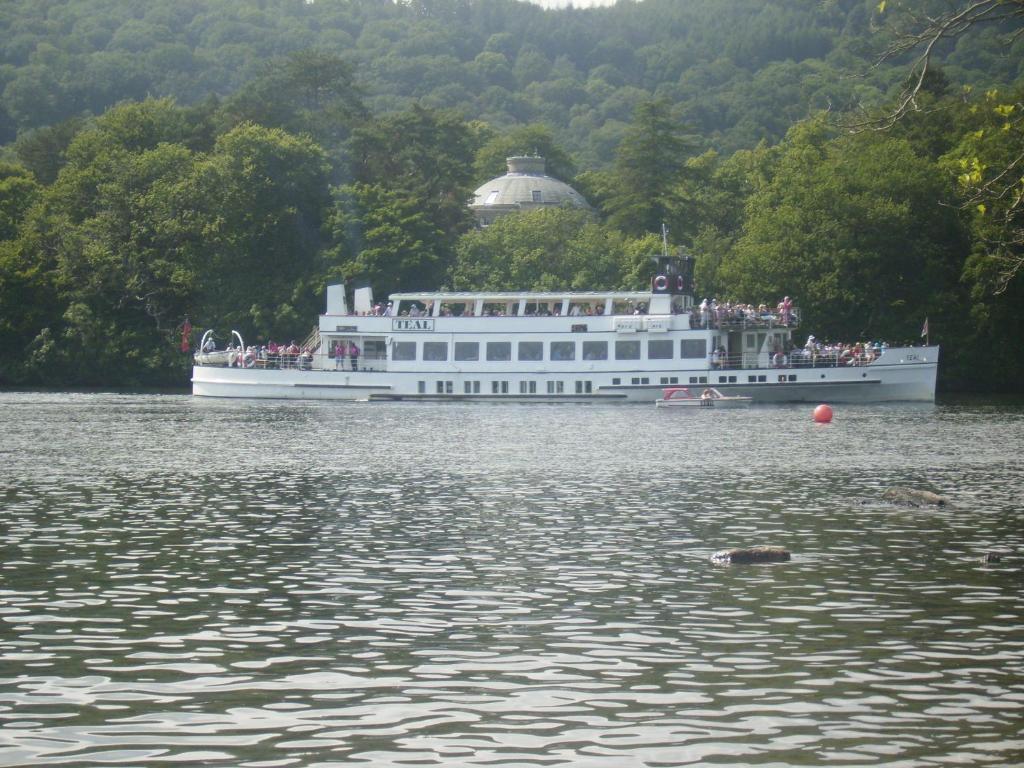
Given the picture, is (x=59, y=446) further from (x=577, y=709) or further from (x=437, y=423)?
(x=577, y=709)

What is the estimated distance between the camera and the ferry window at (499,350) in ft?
286

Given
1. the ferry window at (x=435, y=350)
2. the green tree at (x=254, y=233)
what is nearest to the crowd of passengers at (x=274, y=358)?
the ferry window at (x=435, y=350)

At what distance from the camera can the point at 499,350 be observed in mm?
87250

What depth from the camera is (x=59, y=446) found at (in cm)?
4788

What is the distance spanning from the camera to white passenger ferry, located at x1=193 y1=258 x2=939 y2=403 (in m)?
82.7

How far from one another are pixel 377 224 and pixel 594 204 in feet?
213

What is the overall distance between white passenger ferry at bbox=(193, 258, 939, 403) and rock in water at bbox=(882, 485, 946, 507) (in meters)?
49.9

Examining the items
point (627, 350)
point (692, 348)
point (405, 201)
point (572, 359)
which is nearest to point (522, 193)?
point (405, 201)

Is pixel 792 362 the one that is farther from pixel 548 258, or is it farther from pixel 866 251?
pixel 548 258

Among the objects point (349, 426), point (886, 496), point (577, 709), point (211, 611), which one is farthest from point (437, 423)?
point (577, 709)

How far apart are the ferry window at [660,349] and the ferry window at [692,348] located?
0.65 meters

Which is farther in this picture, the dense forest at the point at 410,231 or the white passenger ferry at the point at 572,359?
the dense forest at the point at 410,231

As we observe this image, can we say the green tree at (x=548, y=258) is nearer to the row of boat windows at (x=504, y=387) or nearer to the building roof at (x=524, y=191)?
the row of boat windows at (x=504, y=387)

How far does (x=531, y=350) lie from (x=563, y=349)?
6.39 ft
